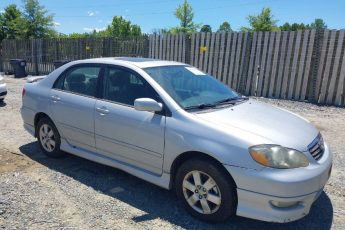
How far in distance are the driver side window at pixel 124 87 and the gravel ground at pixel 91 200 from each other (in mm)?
1130

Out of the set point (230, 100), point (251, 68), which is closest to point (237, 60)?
point (251, 68)

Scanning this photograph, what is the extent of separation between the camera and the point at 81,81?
4.73 meters

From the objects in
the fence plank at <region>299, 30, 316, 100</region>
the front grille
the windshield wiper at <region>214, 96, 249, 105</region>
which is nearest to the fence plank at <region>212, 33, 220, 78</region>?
the fence plank at <region>299, 30, 316, 100</region>

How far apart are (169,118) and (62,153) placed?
2379mm

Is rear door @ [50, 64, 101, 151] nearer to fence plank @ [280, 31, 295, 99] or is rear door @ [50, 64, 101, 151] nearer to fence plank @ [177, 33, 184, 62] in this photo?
fence plank @ [280, 31, 295, 99]

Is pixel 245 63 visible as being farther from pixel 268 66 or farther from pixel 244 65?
pixel 268 66

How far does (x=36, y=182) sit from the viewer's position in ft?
14.3

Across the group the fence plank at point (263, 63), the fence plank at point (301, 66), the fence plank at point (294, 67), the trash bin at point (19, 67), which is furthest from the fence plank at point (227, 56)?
the trash bin at point (19, 67)

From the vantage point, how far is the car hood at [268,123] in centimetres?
320

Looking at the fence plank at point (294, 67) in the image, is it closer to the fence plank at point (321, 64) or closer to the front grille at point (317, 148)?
the fence plank at point (321, 64)

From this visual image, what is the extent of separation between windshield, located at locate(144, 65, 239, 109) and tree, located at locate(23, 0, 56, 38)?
108 ft

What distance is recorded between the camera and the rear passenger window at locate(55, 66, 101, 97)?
453 cm

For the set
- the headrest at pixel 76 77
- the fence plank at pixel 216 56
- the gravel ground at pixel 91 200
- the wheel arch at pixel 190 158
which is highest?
the fence plank at pixel 216 56

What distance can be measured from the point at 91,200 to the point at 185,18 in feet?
123
